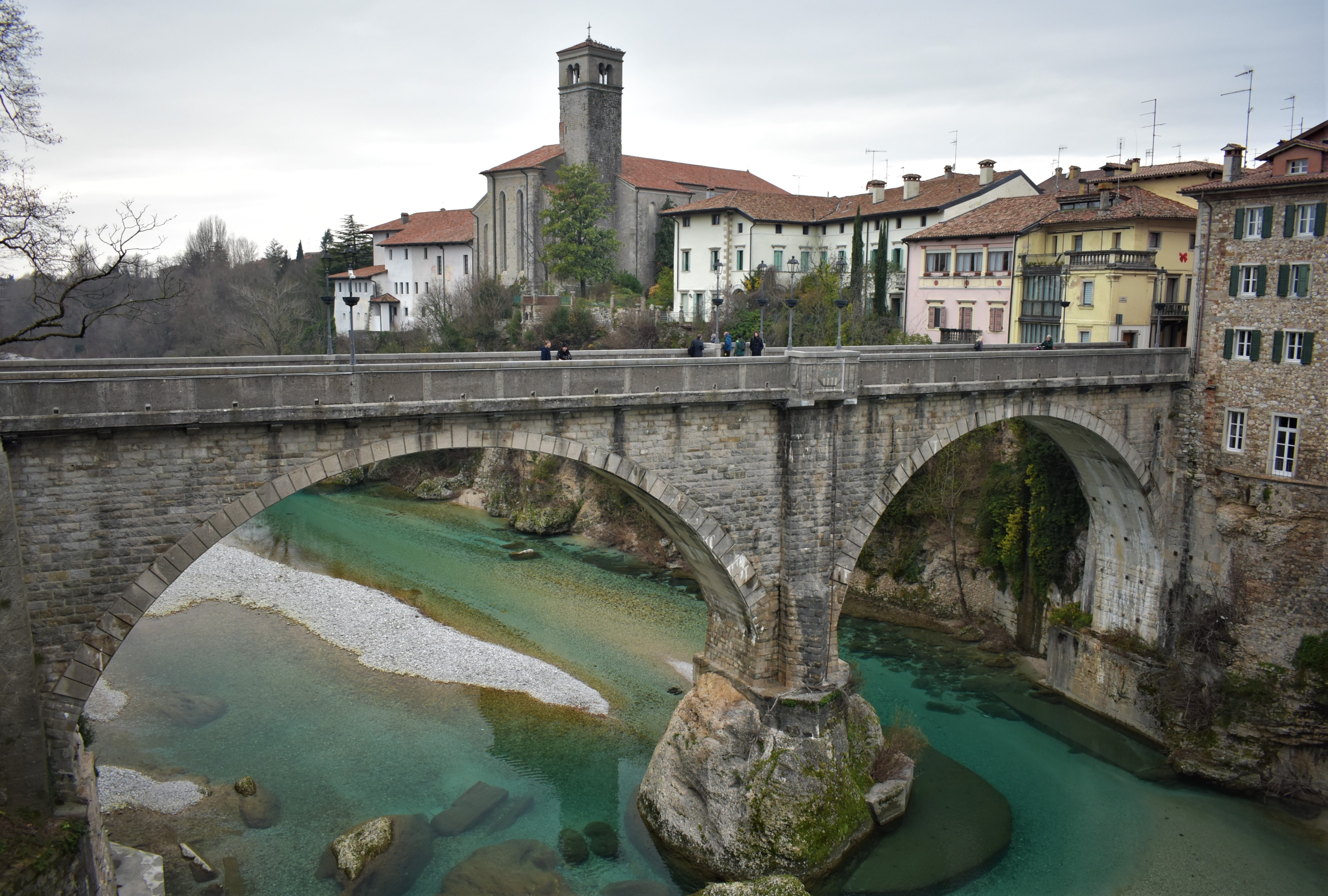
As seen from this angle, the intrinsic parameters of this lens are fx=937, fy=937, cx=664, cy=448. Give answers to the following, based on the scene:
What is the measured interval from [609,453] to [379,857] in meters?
9.03

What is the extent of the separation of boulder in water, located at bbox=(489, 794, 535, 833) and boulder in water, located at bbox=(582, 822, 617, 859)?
1404 mm

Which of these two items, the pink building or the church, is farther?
the church

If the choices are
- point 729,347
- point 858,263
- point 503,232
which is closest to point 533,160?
point 503,232

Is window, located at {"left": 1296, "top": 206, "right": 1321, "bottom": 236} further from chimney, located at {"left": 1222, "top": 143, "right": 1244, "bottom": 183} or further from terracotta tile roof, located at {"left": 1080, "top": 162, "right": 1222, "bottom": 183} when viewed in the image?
terracotta tile roof, located at {"left": 1080, "top": 162, "right": 1222, "bottom": 183}

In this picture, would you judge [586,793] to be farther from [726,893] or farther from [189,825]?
[189,825]

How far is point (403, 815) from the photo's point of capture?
19.4 metres

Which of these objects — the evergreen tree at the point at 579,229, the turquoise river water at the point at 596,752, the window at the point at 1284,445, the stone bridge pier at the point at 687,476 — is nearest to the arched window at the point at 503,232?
the evergreen tree at the point at 579,229

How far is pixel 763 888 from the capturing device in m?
16.0

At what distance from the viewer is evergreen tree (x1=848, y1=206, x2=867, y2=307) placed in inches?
1784

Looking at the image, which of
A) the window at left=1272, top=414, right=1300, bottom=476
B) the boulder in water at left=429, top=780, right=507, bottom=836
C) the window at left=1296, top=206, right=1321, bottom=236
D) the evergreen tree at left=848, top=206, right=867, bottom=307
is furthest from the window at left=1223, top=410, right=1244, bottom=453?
the evergreen tree at left=848, top=206, right=867, bottom=307

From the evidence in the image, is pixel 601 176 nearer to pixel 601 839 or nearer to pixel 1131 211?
pixel 1131 211

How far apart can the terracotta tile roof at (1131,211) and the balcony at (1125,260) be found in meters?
1.22

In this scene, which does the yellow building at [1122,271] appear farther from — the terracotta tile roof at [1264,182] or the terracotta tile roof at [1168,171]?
the terracotta tile roof at [1264,182]

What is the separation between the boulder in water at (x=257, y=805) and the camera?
19.1 metres
